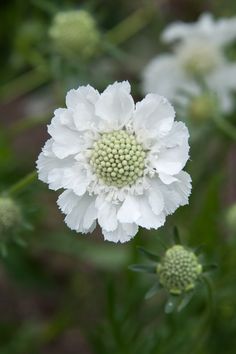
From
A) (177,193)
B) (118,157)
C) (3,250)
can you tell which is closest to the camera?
(177,193)

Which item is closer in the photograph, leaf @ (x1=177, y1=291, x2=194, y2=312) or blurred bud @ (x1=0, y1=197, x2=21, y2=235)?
leaf @ (x1=177, y1=291, x2=194, y2=312)

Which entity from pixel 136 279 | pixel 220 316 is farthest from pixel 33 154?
pixel 220 316

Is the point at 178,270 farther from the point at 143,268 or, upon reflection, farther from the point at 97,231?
the point at 97,231

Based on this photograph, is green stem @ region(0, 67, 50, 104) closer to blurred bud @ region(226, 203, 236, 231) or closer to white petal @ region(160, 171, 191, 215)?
blurred bud @ region(226, 203, 236, 231)

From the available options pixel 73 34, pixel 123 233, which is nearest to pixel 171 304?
pixel 123 233

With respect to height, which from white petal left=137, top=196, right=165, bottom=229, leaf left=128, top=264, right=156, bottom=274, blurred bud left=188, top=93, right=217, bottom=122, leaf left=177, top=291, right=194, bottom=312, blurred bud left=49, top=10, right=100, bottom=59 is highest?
blurred bud left=49, top=10, right=100, bottom=59

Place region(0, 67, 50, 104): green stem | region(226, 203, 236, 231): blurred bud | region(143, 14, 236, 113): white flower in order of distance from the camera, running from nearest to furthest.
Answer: region(226, 203, 236, 231): blurred bud → region(143, 14, 236, 113): white flower → region(0, 67, 50, 104): green stem

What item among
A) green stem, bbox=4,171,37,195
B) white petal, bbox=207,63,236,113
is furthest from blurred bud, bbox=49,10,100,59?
green stem, bbox=4,171,37,195
